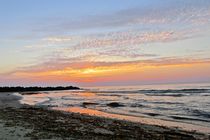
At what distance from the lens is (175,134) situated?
1579 cm

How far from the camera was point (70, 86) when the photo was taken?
186 meters

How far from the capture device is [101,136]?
13.6m

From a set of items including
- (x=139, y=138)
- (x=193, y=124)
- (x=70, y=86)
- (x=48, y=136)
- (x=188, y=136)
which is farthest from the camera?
(x=70, y=86)

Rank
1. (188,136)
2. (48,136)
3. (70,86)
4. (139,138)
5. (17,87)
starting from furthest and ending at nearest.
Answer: (70,86) → (17,87) → (188,136) → (139,138) → (48,136)

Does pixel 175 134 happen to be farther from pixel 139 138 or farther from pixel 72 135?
pixel 72 135

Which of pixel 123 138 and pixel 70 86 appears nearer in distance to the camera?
pixel 123 138

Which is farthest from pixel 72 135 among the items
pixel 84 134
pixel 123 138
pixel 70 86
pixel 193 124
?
pixel 70 86

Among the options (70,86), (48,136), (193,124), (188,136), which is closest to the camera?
(48,136)

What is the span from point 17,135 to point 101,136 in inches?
134

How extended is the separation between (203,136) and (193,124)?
5.58 metres

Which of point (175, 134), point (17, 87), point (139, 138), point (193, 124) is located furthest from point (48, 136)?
point (17, 87)

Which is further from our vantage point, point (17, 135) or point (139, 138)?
point (139, 138)

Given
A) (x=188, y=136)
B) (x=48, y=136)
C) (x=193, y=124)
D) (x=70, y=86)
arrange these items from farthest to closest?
1. (x=70, y=86)
2. (x=193, y=124)
3. (x=188, y=136)
4. (x=48, y=136)

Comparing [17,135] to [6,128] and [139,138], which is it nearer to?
[6,128]
